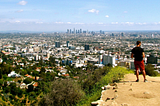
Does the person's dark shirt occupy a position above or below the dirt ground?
above

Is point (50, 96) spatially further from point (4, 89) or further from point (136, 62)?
point (4, 89)

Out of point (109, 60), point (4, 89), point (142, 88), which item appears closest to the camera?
point (142, 88)

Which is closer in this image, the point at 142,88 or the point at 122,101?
the point at 122,101

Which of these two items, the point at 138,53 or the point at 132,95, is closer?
the point at 132,95

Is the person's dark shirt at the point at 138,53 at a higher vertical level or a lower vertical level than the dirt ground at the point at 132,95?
higher

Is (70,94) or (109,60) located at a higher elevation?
(70,94)

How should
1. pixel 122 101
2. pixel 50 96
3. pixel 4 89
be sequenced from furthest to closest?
pixel 4 89 < pixel 50 96 < pixel 122 101

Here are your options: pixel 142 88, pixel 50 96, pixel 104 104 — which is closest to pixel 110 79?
pixel 142 88

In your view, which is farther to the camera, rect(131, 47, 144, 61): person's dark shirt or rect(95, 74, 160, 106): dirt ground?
rect(131, 47, 144, 61): person's dark shirt

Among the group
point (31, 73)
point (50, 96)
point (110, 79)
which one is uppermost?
point (110, 79)

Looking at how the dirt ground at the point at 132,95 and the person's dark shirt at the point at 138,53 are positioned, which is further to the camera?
the person's dark shirt at the point at 138,53
